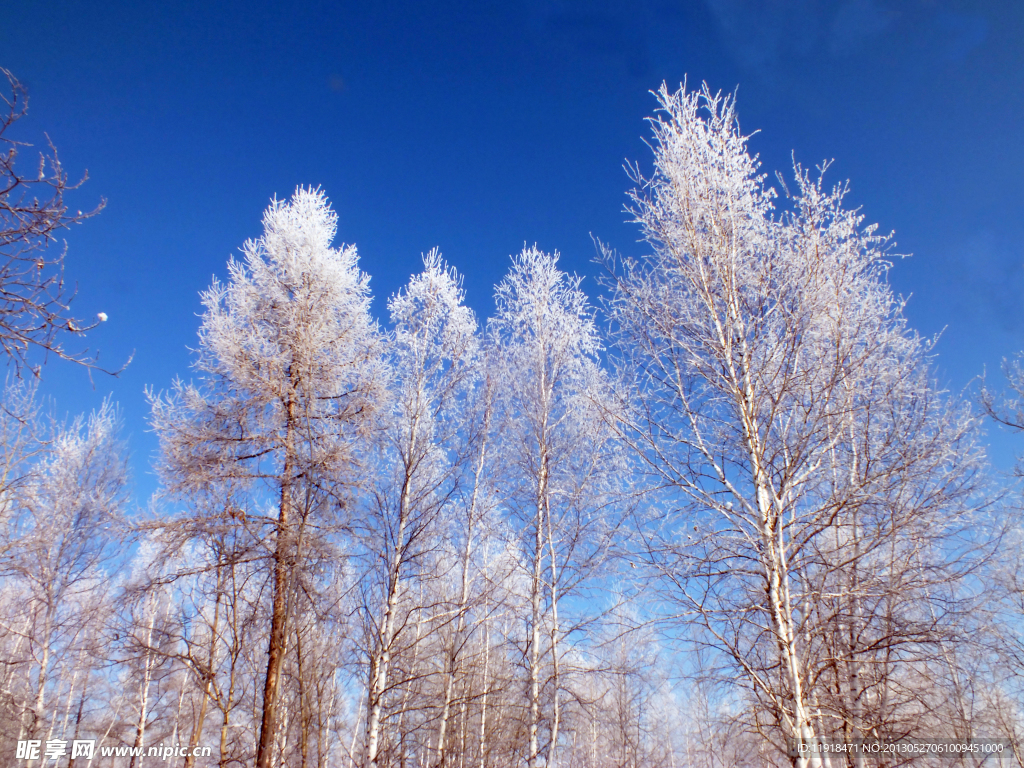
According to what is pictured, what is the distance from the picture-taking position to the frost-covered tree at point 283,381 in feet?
23.5

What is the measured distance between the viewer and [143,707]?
1391 centimetres

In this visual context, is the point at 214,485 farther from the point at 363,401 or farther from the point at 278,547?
the point at 363,401

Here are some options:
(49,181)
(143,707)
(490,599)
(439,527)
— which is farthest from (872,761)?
(143,707)

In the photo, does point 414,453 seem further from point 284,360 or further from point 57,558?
point 57,558

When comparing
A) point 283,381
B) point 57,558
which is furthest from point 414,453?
point 57,558

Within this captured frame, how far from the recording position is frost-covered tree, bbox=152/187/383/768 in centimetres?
717

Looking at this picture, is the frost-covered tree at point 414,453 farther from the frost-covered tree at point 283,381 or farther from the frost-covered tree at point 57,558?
the frost-covered tree at point 57,558

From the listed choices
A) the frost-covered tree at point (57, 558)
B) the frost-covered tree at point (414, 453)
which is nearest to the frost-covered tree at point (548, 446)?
the frost-covered tree at point (414, 453)

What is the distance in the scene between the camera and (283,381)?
7867 mm

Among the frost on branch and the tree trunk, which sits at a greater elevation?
the frost on branch

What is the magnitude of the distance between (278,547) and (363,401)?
2.43m

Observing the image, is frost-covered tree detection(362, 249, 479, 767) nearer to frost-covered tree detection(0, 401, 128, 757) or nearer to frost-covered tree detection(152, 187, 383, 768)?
frost-covered tree detection(152, 187, 383, 768)

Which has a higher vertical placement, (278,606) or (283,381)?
(283,381)

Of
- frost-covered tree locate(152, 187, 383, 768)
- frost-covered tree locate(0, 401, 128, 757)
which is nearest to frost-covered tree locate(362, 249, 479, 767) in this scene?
frost-covered tree locate(152, 187, 383, 768)
